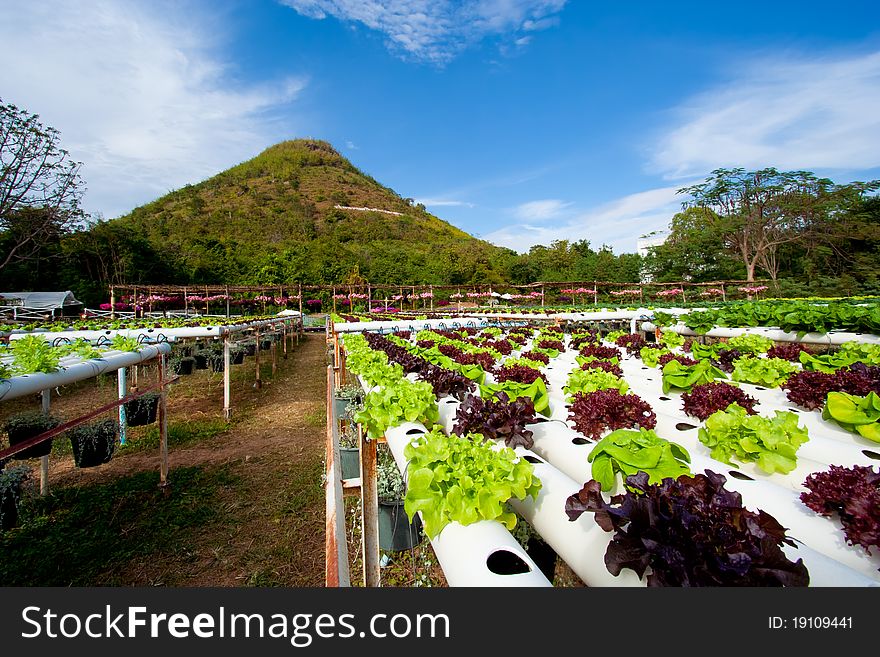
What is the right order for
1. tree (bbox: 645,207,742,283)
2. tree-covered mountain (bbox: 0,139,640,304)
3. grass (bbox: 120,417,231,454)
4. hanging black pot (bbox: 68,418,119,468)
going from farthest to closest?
tree (bbox: 645,207,742,283) < tree-covered mountain (bbox: 0,139,640,304) < grass (bbox: 120,417,231,454) < hanging black pot (bbox: 68,418,119,468)

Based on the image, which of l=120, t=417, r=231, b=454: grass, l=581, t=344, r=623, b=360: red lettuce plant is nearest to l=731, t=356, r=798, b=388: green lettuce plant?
l=581, t=344, r=623, b=360: red lettuce plant

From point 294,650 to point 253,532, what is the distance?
370 centimetres

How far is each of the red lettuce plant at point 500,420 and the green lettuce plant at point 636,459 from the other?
1.28ft


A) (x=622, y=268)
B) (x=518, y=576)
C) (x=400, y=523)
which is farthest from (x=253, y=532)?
(x=622, y=268)

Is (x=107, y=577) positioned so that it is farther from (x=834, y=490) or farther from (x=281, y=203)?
(x=281, y=203)

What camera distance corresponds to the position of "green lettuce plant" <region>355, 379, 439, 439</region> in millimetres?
2135

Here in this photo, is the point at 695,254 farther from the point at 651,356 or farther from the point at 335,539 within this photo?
the point at 335,539

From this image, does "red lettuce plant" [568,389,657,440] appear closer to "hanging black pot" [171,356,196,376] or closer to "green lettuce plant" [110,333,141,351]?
"green lettuce plant" [110,333,141,351]

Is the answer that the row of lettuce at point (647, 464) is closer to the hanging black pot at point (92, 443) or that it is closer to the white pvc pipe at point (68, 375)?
the white pvc pipe at point (68, 375)

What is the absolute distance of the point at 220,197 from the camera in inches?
2724

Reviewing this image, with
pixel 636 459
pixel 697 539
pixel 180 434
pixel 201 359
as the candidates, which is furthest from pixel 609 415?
pixel 201 359

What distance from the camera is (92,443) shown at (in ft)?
12.5

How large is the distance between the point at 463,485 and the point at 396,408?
97 cm

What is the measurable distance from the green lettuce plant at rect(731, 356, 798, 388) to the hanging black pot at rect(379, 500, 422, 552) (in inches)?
105
